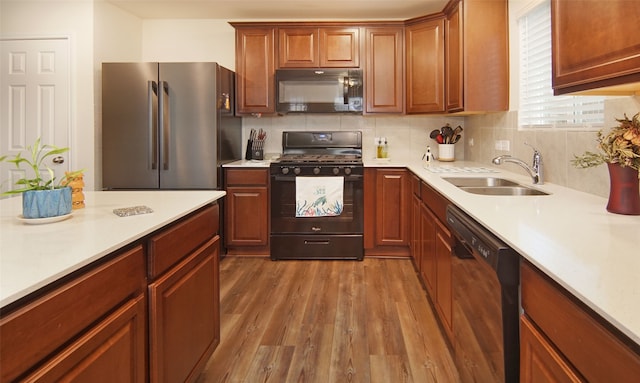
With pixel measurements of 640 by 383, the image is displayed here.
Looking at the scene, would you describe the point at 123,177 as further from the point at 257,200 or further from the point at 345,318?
the point at 345,318

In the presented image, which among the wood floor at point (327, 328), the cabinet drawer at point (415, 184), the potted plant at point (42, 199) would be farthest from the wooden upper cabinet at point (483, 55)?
the potted plant at point (42, 199)

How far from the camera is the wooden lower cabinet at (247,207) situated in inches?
155

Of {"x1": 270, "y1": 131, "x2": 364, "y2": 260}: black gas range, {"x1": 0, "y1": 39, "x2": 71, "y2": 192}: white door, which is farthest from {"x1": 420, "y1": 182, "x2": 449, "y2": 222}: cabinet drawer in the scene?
{"x1": 0, "y1": 39, "x2": 71, "y2": 192}: white door

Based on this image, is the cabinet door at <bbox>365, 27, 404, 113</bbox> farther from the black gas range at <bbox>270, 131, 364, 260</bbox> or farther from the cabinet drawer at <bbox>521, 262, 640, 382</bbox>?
the cabinet drawer at <bbox>521, 262, 640, 382</bbox>

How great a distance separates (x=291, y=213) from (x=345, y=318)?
1.43m

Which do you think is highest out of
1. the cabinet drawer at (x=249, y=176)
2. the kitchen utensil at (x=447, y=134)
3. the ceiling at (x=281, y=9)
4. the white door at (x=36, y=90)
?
the ceiling at (x=281, y=9)

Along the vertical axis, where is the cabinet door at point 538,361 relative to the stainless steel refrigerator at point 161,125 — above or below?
below

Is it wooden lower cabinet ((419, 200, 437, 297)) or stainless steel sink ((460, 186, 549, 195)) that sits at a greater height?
stainless steel sink ((460, 186, 549, 195))

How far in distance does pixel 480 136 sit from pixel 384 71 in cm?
110

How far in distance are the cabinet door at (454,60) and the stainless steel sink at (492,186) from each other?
82cm

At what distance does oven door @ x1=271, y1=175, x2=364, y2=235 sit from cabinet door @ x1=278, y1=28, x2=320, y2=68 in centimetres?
117

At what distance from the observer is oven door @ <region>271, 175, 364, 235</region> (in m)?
3.87

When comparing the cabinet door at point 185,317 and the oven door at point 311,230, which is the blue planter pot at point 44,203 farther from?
the oven door at point 311,230

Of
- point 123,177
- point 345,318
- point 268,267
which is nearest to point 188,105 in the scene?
point 123,177
